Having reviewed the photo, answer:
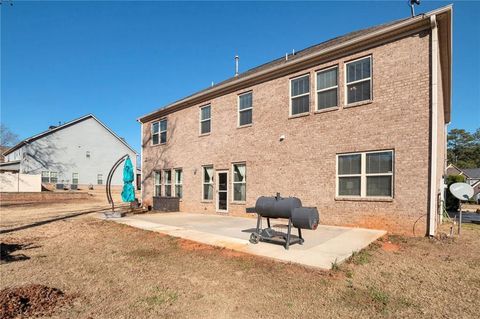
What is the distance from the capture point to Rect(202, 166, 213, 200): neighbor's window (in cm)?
1563

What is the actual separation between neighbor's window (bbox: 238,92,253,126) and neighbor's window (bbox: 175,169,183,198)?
18.4 ft

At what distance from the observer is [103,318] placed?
12.6 ft

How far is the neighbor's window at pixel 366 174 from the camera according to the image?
9484 mm

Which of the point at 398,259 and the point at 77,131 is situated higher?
the point at 77,131

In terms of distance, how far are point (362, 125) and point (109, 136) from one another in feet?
130

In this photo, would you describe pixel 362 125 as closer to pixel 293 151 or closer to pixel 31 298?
pixel 293 151

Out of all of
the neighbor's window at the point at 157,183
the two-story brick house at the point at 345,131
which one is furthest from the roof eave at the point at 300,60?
the neighbor's window at the point at 157,183

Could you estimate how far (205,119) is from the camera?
1622 centimetres

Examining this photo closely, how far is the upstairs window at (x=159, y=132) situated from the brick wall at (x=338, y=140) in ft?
14.5

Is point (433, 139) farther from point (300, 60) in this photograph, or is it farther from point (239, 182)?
point (239, 182)

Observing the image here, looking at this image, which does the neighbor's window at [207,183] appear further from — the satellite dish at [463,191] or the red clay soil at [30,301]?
the red clay soil at [30,301]

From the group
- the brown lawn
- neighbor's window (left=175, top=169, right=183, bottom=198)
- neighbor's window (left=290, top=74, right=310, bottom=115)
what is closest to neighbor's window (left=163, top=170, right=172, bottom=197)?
neighbor's window (left=175, top=169, right=183, bottom=198)

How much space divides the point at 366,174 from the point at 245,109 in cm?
639

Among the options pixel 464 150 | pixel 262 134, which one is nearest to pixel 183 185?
pixel 262 134
